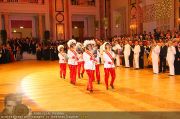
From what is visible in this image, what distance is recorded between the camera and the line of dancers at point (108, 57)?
11.0 metres

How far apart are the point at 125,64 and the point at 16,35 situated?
2049 centimetres

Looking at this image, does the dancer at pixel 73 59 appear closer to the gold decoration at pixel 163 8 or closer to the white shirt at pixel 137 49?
the white shirt at pixel 137 49

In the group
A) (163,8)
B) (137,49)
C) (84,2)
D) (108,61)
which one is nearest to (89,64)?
(108,61)

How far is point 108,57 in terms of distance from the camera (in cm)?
1105

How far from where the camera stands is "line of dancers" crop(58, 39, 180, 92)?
11016mm

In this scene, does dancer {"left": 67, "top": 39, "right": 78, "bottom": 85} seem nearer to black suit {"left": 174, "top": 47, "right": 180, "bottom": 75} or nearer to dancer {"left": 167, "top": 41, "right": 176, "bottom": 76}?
dancer {"left": 167, "top": 41, "right": 176, "bottom": 76}

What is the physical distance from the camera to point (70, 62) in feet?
42.0

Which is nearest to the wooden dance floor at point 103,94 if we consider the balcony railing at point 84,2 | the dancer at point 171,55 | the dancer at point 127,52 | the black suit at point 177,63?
the dancer at point 171,55

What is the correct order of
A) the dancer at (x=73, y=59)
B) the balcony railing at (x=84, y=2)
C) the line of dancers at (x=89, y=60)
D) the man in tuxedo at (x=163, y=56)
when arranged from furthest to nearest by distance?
the balcony railing at (x=84, y=2) < the man in tuxedo at (x=163, y=56) < the dancer at (x=73, y=59) < the line of dancers at (x=89, y=60)

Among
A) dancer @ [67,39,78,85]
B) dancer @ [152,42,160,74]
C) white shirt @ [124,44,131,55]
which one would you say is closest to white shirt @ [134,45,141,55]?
white shirt @ [124,44,131,55]

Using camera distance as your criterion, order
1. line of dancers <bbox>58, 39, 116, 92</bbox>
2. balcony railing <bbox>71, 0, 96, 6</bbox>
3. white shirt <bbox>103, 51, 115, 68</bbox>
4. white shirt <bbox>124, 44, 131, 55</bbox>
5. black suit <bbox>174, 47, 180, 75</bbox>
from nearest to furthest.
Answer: line of dancers <bbox>58, 39, 116, 92</bbox>, white shirt <bbox>103, 51, 115, 68</bbox>, black suit <bbox>174, 47, 180, 75</bbox>, white shirt <bbox>124, 44, 131, 55</bbox>, balcony railing <bbox>71, 0, 96, 6</bbox>

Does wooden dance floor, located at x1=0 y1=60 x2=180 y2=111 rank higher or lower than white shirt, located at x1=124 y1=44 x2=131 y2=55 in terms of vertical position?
lower

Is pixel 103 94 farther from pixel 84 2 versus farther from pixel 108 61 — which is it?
pixel 84 2

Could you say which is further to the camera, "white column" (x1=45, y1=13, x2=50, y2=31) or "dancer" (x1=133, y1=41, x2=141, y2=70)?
"white column" (x1=45, y1=13, x2=50, y2=31)
